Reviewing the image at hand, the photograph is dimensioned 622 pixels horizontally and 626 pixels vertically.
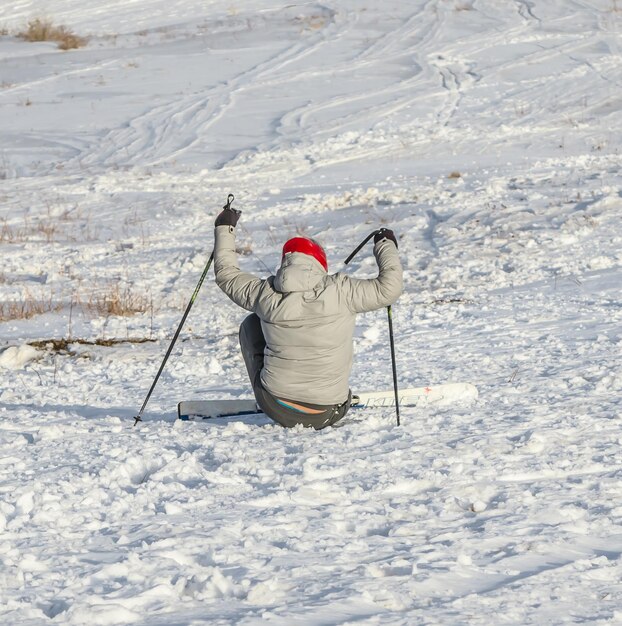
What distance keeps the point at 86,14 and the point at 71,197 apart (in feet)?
54.6

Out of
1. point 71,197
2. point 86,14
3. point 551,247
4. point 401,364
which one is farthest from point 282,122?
point 86,14

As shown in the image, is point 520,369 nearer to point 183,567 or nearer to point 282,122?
point 183,567

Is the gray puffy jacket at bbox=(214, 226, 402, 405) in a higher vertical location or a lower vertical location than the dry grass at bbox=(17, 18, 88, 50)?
lower

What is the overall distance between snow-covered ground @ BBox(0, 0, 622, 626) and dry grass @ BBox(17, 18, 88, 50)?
1509 mm

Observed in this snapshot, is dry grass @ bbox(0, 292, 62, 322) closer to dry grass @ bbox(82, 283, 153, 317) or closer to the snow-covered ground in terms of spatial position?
the snow-covered ground

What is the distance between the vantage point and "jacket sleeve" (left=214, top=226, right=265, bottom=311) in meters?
5.47

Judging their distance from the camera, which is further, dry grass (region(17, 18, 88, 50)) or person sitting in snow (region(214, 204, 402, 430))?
dry grass (region(17, 18, 88, 50))

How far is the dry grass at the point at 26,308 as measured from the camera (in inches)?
375

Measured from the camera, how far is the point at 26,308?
971 centimetres

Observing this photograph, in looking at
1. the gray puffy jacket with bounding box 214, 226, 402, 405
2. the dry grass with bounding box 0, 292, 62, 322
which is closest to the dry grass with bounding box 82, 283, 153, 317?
the dry grass with bounding box 0, 292, 62, 322

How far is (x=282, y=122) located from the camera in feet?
59.3

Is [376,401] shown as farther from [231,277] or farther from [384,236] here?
[231,277]

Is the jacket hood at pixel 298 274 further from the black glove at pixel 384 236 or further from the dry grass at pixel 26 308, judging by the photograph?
the dry grass at pixel 26 308

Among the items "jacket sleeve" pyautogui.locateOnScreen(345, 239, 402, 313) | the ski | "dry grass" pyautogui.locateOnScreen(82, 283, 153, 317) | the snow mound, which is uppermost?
"jacket sleeve" pyautogui.locateOnScreen(345, 239, 402, 313)
